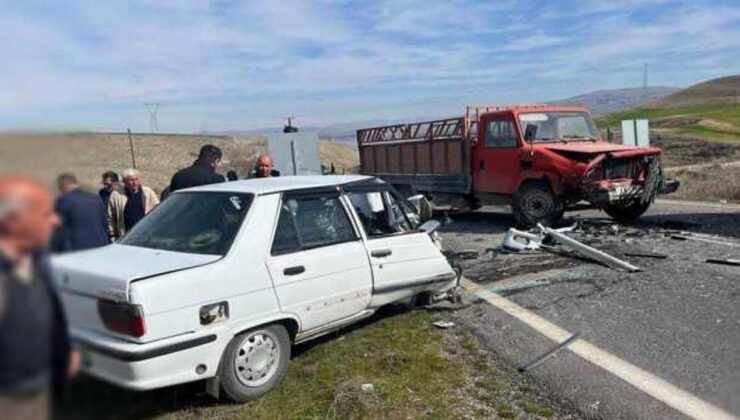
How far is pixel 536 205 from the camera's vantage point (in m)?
11.9

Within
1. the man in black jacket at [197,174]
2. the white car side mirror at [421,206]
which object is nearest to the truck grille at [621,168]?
the white car side mirror at [421,206]

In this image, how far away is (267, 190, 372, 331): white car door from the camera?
4.78 meters

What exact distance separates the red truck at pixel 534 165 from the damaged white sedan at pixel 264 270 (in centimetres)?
579

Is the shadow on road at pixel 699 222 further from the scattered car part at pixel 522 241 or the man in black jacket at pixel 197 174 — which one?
the man in black jacket at pixel 197 174

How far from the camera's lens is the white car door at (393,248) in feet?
18.4

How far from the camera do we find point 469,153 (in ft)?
44.7

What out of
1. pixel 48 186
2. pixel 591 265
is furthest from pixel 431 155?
pixel 48 186

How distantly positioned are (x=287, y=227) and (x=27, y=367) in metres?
4.41

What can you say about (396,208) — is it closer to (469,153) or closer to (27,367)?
(27,367)

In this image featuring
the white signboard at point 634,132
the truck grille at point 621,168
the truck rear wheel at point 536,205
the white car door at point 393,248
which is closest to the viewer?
the white car door at point 393,248

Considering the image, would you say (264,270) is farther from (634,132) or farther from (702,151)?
(702,151)

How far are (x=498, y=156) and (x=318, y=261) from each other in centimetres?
837

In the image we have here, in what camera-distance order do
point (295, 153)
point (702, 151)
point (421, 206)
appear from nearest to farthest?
point (421, 206), point (295, 153), point (702, 151)

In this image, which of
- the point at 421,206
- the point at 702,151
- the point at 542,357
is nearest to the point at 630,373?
the point at 542,357
